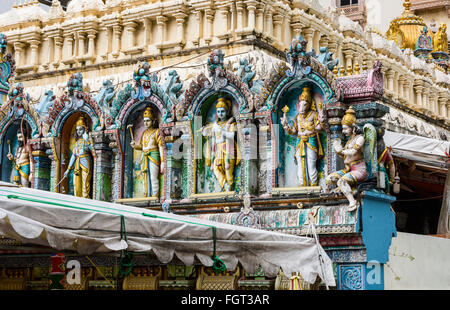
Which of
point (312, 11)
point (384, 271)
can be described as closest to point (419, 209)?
point (312, 11)

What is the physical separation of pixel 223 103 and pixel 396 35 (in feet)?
57.5

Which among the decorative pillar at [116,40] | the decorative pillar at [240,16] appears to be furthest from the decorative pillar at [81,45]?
the decorative pillar at [240,16]

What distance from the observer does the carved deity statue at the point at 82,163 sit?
655 inches

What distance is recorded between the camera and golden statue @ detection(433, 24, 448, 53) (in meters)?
31.5

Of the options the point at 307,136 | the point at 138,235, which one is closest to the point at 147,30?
the point at 307,136

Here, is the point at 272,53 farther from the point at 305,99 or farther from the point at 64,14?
the point at 64,14

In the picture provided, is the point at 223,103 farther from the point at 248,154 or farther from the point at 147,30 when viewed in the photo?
the point at 147,30

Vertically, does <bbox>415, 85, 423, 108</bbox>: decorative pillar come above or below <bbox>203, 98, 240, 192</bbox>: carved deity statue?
above

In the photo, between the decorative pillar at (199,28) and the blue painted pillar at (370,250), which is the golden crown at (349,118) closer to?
the blue painted pillar at (370,250)

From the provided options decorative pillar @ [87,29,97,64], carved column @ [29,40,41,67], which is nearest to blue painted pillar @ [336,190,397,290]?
decorative pillar @ [87,29,97,64]

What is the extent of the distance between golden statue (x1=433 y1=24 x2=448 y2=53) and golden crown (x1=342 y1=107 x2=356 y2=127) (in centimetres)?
1938

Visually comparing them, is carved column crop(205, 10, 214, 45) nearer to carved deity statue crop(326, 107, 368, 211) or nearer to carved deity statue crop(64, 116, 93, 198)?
carved deity statue crop(64, 116, 93, 198)

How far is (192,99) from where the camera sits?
50.7 ft

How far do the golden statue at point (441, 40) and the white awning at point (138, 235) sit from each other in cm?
2137
